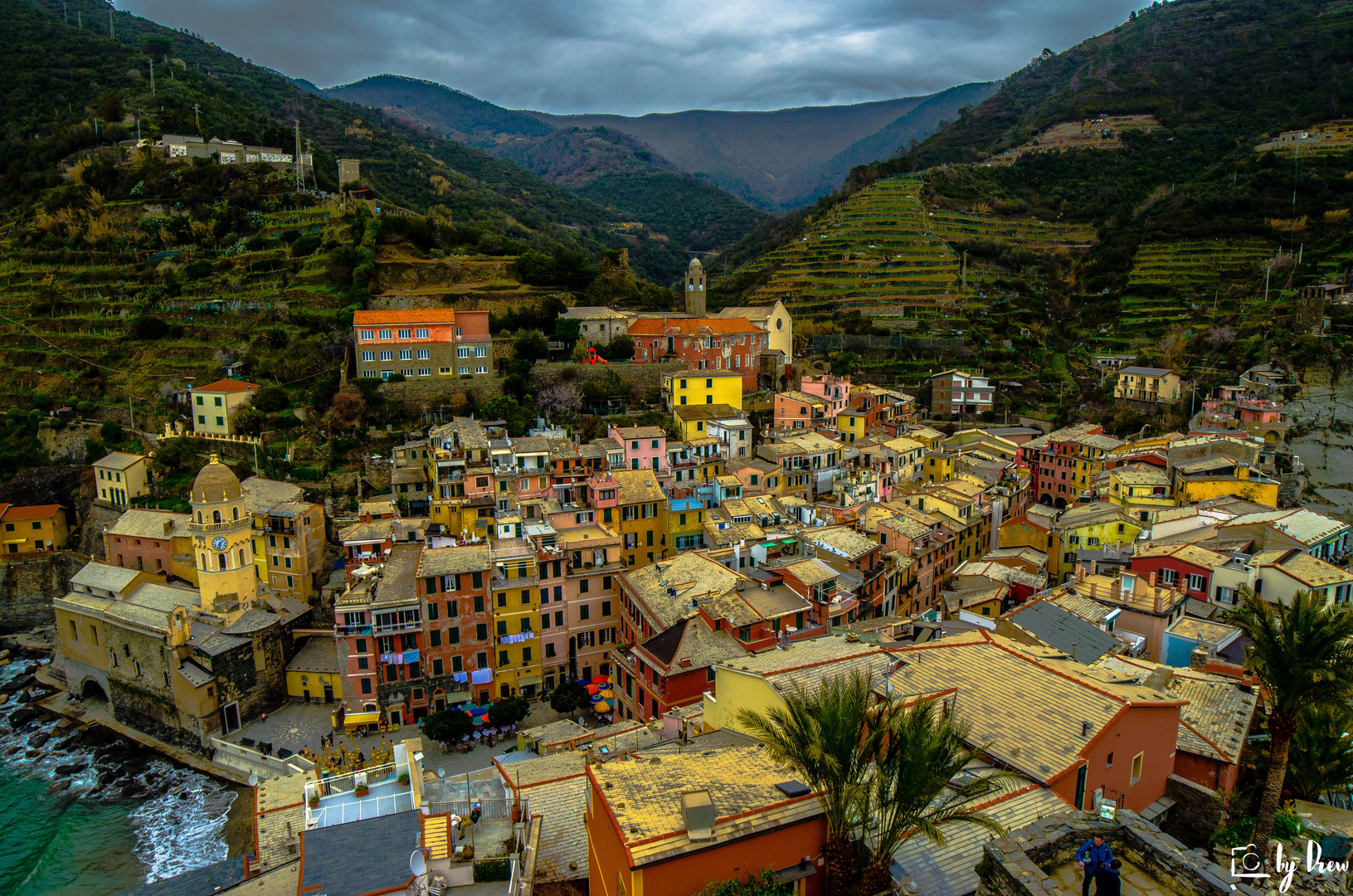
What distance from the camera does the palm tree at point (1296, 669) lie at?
12.5 metres

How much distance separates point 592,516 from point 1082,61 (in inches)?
5848

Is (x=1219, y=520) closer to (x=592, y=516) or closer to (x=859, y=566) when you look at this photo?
(x=859, y=566)

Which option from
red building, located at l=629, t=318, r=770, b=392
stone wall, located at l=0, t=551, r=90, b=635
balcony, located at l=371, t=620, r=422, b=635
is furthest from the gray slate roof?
stone wall, located at l=0, t=551, r=90, b=635

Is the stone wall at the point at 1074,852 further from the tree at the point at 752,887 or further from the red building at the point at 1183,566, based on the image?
the red building at the point at 1183,566

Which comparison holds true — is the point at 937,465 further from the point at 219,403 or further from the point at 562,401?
the point at 219,403

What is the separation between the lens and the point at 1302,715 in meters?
15.6

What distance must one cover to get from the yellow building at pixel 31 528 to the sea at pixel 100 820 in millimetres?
15639

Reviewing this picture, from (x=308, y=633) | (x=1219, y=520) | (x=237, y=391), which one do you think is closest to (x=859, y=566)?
(x=1219, y=520)

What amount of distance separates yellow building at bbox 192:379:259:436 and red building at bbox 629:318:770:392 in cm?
2409

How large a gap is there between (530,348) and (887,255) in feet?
149

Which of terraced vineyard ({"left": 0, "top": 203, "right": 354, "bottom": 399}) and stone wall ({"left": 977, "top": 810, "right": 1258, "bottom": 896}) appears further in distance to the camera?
terraced vineyard ({"left": 0, "top": 203, "right": 354, "bottom": 399})

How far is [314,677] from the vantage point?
1278 inches

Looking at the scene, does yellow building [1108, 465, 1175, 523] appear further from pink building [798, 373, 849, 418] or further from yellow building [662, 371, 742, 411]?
yellow building [662, 371, 742, 411]

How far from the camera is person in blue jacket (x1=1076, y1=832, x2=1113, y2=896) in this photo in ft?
25.2
